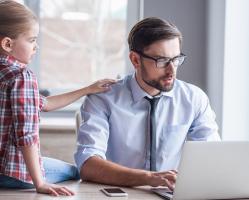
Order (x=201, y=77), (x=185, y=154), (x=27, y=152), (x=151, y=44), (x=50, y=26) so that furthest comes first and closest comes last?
(x=50, y=26)
(x=201, y=77)
(x=151, y=44)
(x=27, y=152)
(x=185, y=154)

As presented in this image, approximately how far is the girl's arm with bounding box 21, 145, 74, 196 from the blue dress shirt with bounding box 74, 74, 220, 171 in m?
0.46

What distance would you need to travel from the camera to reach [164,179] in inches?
65.9

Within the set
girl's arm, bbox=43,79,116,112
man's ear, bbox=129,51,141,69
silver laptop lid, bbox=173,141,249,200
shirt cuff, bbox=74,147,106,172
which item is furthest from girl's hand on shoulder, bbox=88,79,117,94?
silver laptop lid, bbox=173,141,249,200

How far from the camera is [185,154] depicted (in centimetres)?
145

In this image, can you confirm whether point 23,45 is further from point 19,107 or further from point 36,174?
point 36,174

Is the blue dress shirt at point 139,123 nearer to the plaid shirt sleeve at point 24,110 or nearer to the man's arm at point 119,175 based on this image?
the man's arm at point 119,175

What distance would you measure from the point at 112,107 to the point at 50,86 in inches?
61.8

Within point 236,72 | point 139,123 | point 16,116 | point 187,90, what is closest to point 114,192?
point 16,116

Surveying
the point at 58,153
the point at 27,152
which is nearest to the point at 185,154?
the point at 27,152

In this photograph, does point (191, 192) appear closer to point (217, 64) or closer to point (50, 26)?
point (217, 64)

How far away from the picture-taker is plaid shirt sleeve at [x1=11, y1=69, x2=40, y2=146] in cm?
156

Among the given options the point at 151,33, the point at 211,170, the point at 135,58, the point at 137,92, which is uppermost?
the point at 151,33

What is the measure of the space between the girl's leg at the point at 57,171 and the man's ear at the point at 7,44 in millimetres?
408

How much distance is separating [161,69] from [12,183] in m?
0.73
